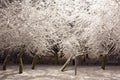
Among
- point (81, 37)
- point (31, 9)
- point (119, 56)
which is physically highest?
point (31, 9)

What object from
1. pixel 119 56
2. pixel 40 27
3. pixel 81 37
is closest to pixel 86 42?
pixel 81 37

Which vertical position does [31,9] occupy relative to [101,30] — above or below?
above

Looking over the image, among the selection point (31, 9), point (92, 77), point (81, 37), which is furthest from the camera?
point (81, 37)

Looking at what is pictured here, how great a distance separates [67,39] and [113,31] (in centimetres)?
245

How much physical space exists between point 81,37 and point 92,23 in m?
1.11

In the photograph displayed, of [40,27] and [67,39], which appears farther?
[67,39]

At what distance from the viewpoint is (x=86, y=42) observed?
12.0m

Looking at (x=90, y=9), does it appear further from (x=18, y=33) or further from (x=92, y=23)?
(x=18, y=33)

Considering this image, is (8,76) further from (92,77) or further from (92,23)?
(92,23)

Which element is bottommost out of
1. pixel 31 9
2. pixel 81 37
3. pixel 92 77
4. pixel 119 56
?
pixel 92 77

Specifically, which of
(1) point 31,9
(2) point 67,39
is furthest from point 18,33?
(2) point 67,39

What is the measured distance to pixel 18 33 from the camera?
9172 millimetres

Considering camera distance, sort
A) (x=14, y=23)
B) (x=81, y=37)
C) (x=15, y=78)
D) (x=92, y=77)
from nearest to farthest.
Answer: (x=14, y=23) < (x=15, y=78) < (x=92, y=77) < (x=81, y=37)

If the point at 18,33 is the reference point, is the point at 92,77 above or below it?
below
